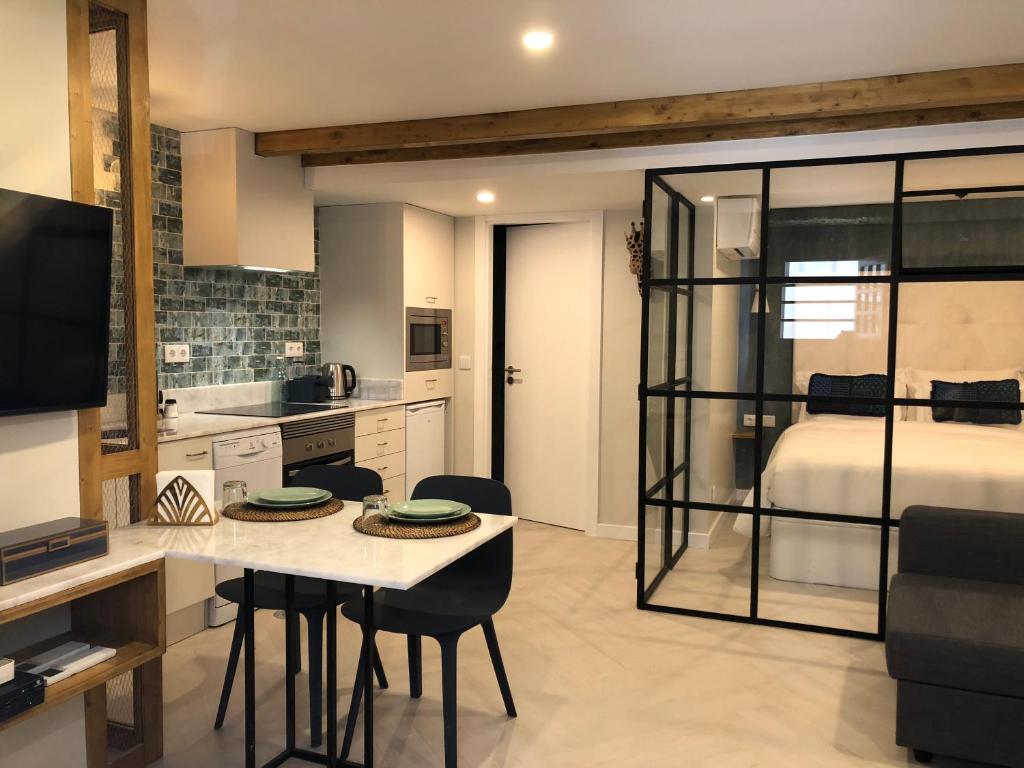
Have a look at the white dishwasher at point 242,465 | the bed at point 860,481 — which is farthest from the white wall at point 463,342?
the bed at point 860,481

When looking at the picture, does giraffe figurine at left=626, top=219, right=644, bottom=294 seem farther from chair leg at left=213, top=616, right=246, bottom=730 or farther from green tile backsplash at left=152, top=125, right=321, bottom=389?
chair leg at left=213, top=616, right=246, bottom=730

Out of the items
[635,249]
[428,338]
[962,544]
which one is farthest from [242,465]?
[962,544]

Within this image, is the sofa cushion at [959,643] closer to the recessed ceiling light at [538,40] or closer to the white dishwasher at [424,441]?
the recessed ceiling light at [538,40]

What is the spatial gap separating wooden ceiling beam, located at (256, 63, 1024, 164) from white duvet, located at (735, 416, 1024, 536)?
1394 millimetres

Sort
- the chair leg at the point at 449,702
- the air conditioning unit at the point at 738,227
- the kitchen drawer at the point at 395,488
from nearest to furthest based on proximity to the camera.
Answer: the chair leg at the point at 449,702, the air conditioning unit at the point at 738,227, the kitchen drawer at the point at 395,488

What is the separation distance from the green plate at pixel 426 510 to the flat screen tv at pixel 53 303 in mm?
960

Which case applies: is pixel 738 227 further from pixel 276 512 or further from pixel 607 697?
pixel 276 512

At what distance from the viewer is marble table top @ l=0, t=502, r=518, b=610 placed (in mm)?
2100

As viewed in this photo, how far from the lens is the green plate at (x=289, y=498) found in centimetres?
277

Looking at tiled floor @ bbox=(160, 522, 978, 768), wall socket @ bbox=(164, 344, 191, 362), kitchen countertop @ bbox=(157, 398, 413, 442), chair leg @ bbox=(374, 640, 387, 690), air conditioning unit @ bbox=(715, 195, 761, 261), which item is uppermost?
air conditioning unit @ bbox=(715, 195, 761, 261)

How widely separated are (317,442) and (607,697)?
2118 mm

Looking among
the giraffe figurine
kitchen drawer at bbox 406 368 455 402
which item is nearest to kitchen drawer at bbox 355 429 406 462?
kitchen drawer at bbox 406 368 455 402

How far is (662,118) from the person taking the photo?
3695 millimetres

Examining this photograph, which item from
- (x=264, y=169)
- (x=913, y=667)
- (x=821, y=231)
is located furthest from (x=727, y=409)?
(x=264, y=169)
